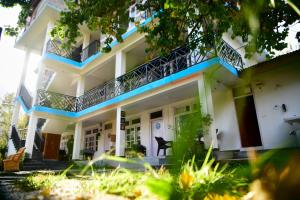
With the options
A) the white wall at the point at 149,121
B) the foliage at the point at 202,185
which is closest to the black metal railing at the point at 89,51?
the white wall at the point at 149,121

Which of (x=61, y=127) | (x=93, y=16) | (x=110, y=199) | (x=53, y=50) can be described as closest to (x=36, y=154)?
(x=61, y=127)

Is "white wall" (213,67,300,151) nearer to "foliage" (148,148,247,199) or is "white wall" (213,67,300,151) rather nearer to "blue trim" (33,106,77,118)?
"foliage" (148,148,247,199)

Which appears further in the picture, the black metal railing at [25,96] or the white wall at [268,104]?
the black metal railing at [25,96]

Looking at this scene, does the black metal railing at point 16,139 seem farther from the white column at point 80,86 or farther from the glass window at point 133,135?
the glass window at point 133,135

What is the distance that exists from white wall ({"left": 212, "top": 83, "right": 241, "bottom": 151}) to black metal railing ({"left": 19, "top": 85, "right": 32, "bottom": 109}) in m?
11.6

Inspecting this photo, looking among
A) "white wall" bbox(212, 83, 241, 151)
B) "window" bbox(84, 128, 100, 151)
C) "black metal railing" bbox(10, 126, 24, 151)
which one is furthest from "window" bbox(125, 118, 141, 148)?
"black metal railing" bbox(10, 126, 24, 151)

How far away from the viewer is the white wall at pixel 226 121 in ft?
29.9

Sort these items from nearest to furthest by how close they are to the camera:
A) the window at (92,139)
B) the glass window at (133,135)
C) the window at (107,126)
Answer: the glass window at (133,135)
the window at (107,126)
the window at (92,139)

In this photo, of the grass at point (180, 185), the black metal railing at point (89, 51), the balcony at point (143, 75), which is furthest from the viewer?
the black metal railing at point (89, 51)

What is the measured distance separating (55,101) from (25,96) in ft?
10.5

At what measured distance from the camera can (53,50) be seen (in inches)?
541

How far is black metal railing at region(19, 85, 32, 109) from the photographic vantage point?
46.8 ft

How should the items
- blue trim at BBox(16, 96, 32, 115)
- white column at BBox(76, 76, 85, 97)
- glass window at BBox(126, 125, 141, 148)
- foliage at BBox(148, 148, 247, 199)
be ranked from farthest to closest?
white column at BBox(76, 76, 85, 97) < blue trim at BBox(16, 96, 32, 115) < glass window at BBox(126, 125, 141, 148) < foliage at BBox(148, 148, 247, 199)

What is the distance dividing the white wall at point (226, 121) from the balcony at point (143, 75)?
51.2 inches
